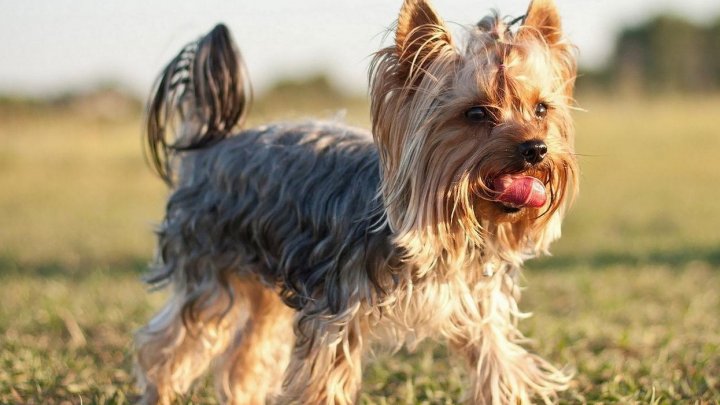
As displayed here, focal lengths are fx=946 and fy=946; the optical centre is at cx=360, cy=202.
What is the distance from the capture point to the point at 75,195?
57.3ft

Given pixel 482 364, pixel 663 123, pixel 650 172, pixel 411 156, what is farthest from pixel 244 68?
pixel 663 123

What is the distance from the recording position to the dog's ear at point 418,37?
3.55 metres

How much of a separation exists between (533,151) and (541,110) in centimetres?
32

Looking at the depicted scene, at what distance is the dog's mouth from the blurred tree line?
25.3 metres

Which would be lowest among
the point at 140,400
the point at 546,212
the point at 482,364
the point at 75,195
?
the point at 75,195

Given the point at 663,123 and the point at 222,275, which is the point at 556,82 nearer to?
the point at 222,275

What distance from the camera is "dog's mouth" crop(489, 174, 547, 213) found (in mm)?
3432

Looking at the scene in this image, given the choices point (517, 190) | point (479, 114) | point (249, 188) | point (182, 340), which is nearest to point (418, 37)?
point (479, 114)

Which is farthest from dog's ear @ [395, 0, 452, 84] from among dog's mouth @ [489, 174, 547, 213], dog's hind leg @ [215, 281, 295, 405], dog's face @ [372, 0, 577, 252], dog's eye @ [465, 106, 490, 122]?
dog's hind leg @ [215, 281, 295, 405]

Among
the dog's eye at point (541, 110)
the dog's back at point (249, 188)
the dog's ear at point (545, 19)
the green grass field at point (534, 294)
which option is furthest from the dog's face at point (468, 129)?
the green grass field at point (534, 294)

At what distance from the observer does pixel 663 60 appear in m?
41.6

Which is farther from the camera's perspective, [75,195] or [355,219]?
[75,195]

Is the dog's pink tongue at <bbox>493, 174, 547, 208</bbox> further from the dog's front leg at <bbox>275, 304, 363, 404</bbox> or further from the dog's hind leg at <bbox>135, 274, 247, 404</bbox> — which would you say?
the dog's hind leg at <bbox>135, 274, 247, 404</bbox>

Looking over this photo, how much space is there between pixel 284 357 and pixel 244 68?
1.55 m
